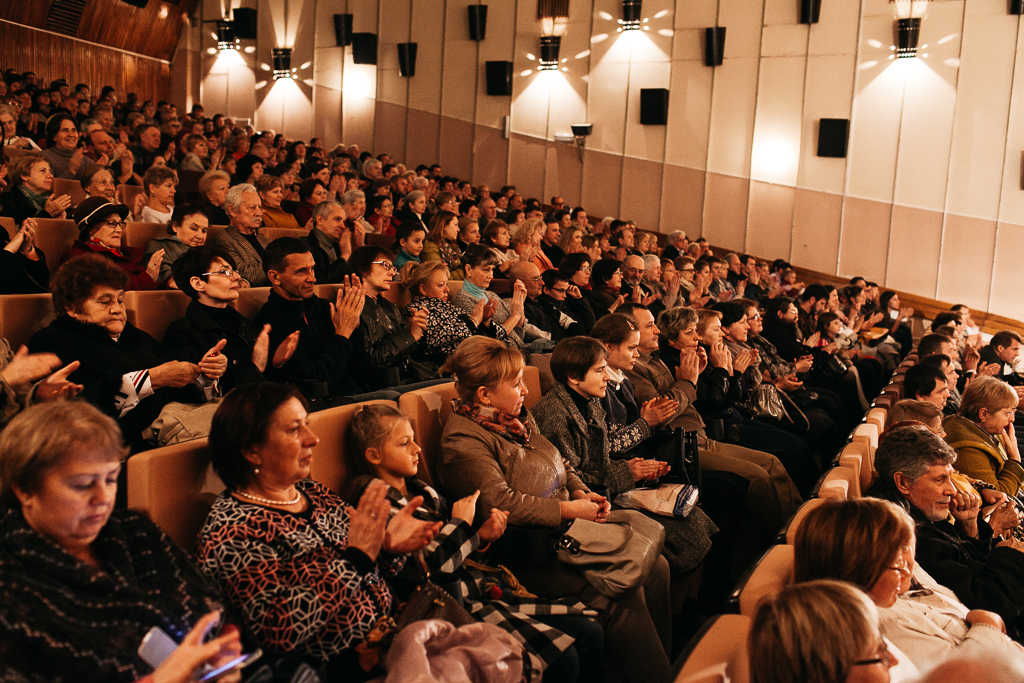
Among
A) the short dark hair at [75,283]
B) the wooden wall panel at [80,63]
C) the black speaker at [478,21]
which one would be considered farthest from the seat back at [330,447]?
the wooden wall panel at [80,63]

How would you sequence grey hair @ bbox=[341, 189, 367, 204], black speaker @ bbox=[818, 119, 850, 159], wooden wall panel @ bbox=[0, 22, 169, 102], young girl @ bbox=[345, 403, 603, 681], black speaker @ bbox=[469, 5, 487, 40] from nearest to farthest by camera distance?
young girl @ bbox=[345, 403, 603, 681] → grey hair @ bbox=[341, 189, 367, 204] → black speaker @ bbox=[818, 119, 850, 159] → wooden wall panel @ bbox=[0, 22, 169, 102] → black speaker @ bbox=[469, 5, 487, 40]

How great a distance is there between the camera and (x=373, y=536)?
1432 mm

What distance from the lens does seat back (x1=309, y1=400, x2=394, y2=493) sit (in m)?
1.73

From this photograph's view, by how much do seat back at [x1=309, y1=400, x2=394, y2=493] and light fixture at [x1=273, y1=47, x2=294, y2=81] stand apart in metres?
10.6

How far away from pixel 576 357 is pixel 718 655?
130cm

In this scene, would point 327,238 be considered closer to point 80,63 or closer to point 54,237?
point 54,237

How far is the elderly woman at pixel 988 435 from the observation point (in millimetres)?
2574

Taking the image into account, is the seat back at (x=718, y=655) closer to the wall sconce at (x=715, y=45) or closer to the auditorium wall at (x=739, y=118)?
the auditorium wall at (x=739, y=118)

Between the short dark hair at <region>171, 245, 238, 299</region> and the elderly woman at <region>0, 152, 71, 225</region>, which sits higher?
the elderly woman at <region>0, 152, 71, 225</region>

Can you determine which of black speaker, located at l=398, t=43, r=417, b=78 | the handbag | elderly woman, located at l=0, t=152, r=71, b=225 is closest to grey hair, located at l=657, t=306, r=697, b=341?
the handbag

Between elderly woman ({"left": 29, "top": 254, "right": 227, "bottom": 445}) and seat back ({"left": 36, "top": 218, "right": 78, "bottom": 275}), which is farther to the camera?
seat back ({"left": 36, "top": 218, "right": 78, "bottom": 275})

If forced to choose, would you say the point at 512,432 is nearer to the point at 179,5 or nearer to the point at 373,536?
the point at 373,536

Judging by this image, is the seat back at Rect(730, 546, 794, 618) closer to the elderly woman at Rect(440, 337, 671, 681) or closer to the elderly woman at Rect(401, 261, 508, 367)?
the elderly woman at Rect(440, 337, 671, 681)

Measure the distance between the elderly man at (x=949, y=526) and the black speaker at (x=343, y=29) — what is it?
10281 mm
